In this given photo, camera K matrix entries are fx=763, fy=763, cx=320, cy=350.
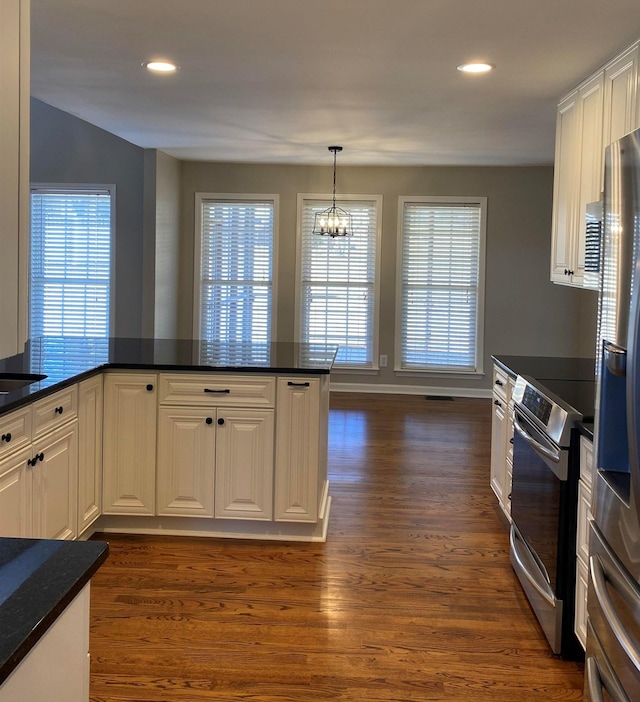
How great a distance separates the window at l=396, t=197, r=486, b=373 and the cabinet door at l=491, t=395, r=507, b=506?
12.3ft

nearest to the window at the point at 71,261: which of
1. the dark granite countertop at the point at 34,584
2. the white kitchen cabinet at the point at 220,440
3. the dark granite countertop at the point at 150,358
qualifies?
the dark granite countertop at the point at 150,358

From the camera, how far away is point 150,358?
152 inches

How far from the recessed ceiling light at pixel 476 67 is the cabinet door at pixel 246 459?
198cm

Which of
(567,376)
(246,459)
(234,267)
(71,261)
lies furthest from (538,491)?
(71,261)

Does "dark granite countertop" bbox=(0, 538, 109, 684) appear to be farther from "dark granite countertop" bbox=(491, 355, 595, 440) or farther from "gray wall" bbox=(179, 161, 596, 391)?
"gray wall" bbox=(179, 161, 596, 391)

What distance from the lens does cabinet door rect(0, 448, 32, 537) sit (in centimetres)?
267

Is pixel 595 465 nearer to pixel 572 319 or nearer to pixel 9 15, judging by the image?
pixel 9 15

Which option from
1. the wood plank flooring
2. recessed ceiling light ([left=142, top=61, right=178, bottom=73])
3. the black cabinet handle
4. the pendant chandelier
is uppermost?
recessed ceiling light ([left=142, top=61, right=178, bottom=73])

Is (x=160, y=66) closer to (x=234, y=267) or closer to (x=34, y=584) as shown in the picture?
(x=34, y=584)

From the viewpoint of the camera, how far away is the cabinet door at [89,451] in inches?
135

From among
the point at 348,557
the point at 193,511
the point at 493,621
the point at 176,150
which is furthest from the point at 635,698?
the point at 176,150

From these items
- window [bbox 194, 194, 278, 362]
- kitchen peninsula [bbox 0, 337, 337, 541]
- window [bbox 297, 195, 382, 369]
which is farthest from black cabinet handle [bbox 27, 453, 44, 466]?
window [bbox 297, 195, 382, 369]

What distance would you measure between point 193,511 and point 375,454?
7.03ft

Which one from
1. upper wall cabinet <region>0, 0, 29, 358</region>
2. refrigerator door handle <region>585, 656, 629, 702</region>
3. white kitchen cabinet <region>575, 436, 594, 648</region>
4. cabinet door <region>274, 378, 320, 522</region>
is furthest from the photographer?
cabinet door <region>274, 378, 320, 522</region>
